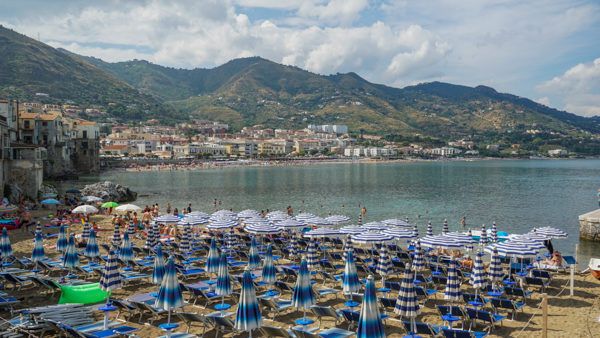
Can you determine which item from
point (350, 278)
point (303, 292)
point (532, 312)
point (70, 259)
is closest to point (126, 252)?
point (70, 259)

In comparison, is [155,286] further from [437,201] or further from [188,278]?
[437,201]

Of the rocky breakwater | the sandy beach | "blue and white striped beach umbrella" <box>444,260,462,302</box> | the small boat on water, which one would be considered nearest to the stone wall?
the sandy beach

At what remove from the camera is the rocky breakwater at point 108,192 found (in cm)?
4728

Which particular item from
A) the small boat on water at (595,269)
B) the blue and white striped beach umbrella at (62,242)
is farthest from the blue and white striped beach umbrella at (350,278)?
the blue and white striped beach umbrella at (62,242)

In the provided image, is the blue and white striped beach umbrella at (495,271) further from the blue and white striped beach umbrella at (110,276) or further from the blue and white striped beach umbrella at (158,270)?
the blue and white striped beach umbrella at (110,276)

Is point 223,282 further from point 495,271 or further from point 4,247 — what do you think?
point 4,247

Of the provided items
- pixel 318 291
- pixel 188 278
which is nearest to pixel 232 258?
pixel 188 278

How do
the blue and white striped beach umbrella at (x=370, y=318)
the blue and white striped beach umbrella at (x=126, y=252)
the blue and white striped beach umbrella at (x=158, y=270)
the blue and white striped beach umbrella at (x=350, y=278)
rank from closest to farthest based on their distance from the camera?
the blue and white striped beach umbrella at (x=370, y=318), the blue and white striped beach umbrella at (x=158, y=270), the blue and white striped beach umbrella at (x=350, y=278), the blue and white striped beach umbrella at (x=126, y=252)

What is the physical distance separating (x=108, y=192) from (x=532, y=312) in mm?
42829

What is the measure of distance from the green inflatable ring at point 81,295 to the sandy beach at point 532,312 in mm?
979

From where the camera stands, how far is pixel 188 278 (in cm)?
1683

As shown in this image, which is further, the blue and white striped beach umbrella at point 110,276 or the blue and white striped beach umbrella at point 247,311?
the blue and white striped beach umbrella at point 110,276

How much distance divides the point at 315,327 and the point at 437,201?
45.7 meters

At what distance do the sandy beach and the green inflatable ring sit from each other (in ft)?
3.21
